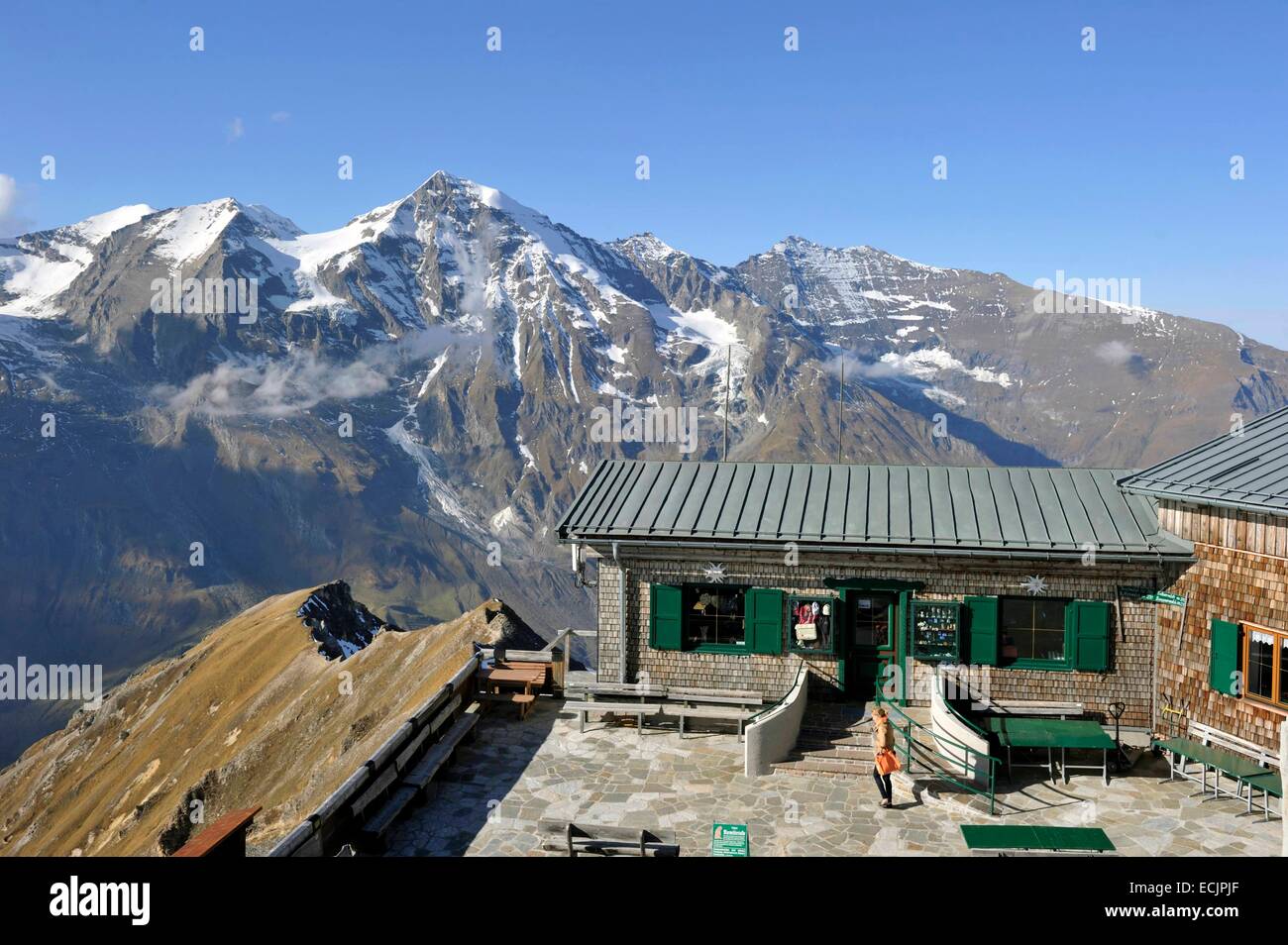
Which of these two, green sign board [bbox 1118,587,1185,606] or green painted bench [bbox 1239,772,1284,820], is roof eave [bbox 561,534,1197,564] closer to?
green sign board [bbox 1118,587,1185,606]

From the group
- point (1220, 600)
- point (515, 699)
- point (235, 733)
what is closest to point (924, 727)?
point (1220, 600)

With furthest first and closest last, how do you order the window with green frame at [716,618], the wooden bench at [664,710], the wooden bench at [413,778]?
the window with green frame at [716,618], the wooden bench at [664,710], the wooden bench at [413,778]

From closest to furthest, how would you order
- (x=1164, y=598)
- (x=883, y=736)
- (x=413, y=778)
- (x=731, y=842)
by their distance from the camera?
(x=731, y=842)
(x=883, y=736)
(x=413, y=778)
(x=1164, y=598)

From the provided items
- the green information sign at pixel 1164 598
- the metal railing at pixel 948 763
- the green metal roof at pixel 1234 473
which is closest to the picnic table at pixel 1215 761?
the green information sign at pixel 1164 598

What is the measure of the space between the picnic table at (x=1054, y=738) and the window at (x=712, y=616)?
5549 millimetres

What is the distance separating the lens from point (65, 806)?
2511 inches

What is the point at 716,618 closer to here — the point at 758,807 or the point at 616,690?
the point at 616,690

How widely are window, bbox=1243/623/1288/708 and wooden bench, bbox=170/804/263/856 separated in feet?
55.0

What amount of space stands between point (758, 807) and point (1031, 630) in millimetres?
7646

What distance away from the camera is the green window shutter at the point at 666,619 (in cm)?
2077

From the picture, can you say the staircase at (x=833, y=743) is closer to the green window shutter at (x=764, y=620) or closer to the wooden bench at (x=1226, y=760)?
the green window shutter at (x=764, y=620)

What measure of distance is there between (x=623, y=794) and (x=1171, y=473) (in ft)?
43.3

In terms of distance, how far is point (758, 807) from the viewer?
16.0 metres
